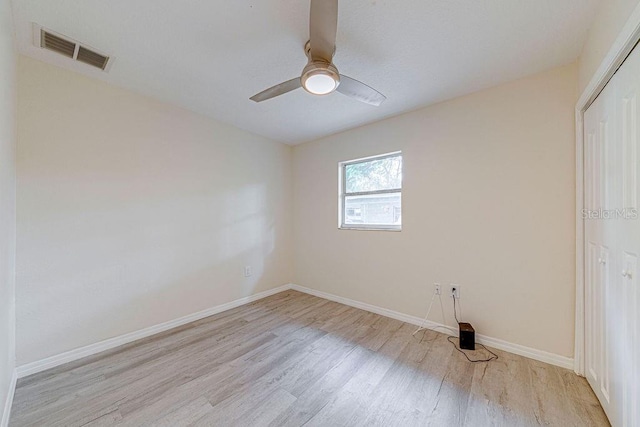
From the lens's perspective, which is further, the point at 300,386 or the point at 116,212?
the point at 116,212

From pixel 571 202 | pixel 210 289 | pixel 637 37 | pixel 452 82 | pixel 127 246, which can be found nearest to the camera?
pixel 637 37

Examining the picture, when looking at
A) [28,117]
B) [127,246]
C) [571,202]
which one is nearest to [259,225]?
[127,246]

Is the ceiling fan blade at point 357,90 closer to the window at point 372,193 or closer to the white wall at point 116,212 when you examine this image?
the window at point 372,193

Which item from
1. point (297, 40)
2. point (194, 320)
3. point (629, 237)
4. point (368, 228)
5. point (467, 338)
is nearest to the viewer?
point (629, 237)

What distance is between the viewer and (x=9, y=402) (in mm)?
1429

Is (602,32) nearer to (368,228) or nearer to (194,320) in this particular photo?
(368,228)

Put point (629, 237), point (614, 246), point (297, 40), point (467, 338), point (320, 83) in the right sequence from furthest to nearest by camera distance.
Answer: point (467, 338), point (297, 40), point (320, 83), point (614, 246), point (629, 237)

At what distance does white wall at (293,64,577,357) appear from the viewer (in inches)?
72.0

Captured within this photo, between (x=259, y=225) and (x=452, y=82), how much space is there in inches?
109

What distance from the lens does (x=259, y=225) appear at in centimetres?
337

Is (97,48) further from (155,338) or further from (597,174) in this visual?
(597,174)

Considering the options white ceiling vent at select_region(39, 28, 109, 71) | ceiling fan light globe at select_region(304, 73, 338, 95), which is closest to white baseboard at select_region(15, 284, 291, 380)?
white ceiling vent at select_region(39, 28, 109, 71)

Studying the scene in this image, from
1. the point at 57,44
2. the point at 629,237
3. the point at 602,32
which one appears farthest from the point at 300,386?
the point at 57,44

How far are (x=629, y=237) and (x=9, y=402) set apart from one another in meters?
3.54
